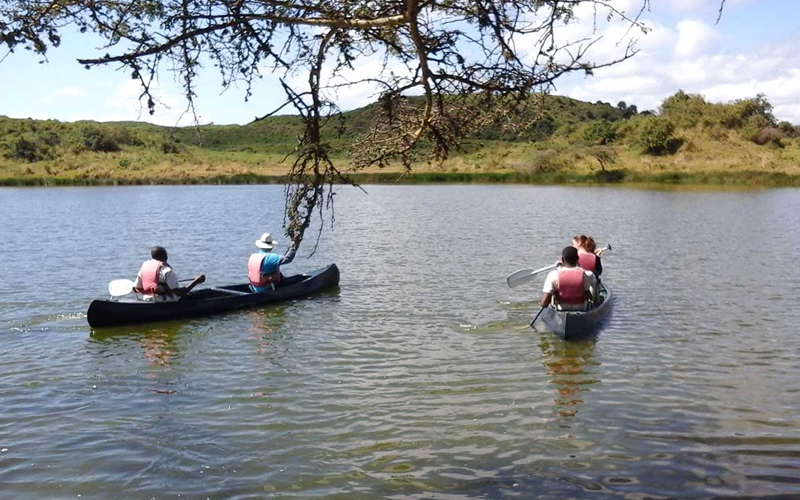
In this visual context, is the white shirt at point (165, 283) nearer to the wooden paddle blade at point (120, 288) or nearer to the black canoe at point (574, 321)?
the wooden paddle blade at point (120, 288)

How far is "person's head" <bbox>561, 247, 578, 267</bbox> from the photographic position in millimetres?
11484

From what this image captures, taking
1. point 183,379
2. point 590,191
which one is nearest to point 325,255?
point 183,379

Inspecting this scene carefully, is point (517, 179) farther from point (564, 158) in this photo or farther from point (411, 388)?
point (411, 388)

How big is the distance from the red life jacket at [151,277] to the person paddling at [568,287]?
631cm

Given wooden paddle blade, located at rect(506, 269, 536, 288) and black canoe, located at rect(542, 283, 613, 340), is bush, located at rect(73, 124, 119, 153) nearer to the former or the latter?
wooden paddle blade, located at rect(506, 269, 536, 288)

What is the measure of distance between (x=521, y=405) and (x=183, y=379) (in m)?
4.22

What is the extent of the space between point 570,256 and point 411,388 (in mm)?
3664

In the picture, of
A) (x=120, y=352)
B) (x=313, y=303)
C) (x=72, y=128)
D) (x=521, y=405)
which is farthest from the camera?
(x=72, y=128)

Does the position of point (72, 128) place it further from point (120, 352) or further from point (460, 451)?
point (460, 451)

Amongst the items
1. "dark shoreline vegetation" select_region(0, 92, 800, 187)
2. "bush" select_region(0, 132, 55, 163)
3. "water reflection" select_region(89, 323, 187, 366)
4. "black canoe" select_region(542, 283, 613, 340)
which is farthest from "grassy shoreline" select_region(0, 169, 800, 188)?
"black canoe" select_region(542, 283, 613, 340)

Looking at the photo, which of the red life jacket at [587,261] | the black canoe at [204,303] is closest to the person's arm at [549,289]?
the red life jacket at [587,261]

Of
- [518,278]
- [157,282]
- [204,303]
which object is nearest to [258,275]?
[204,303]

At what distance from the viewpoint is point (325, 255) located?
21578mm

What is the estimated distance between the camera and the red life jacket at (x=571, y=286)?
11.7 metres
